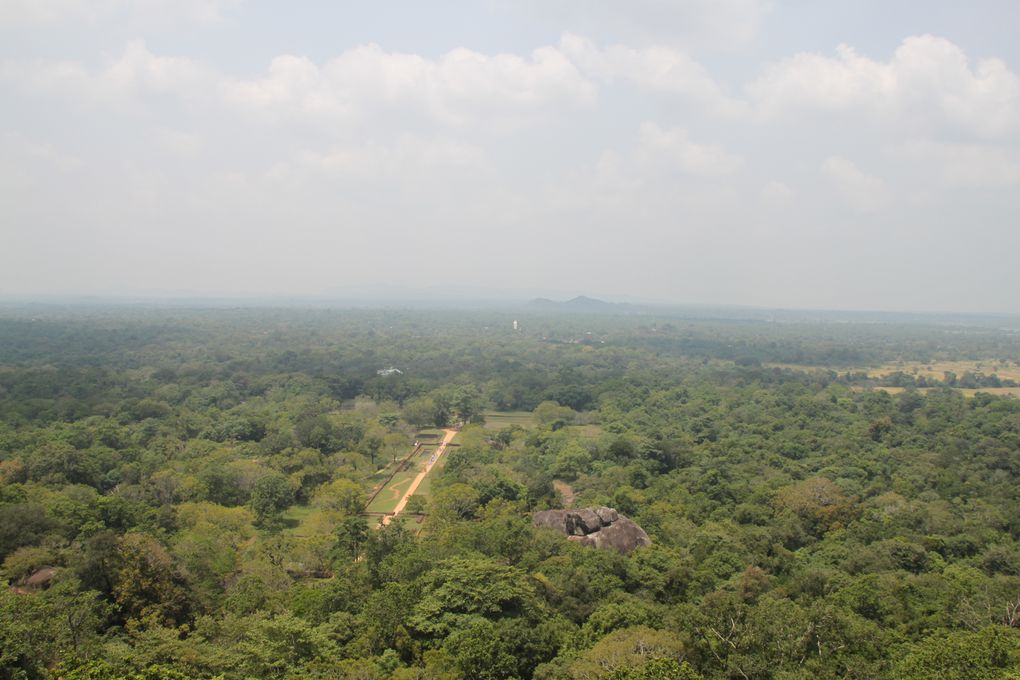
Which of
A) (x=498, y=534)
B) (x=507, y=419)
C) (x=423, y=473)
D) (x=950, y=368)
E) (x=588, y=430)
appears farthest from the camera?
(x=950, y=368)

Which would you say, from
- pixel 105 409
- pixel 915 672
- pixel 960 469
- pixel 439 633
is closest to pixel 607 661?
pixel 439 633

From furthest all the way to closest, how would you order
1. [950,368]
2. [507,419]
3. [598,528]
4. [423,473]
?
[950,368] → [507,419] → [423,473] → [598,528]

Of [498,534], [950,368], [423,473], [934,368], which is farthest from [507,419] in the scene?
[950,368]

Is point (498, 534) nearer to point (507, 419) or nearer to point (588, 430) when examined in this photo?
point (588, 430)

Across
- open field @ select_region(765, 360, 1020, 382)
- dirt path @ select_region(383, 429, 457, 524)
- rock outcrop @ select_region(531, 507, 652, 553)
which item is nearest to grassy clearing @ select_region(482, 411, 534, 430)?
dirt path @ select_region(383, 429, 457, 524)

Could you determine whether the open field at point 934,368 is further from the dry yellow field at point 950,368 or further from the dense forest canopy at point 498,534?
the dense forest canopy at point 498,534

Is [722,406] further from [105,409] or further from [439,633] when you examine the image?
[105,409]

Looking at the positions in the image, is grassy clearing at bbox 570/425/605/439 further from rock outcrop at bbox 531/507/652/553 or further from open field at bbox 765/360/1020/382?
open field at bbox 765/360/1020/382
